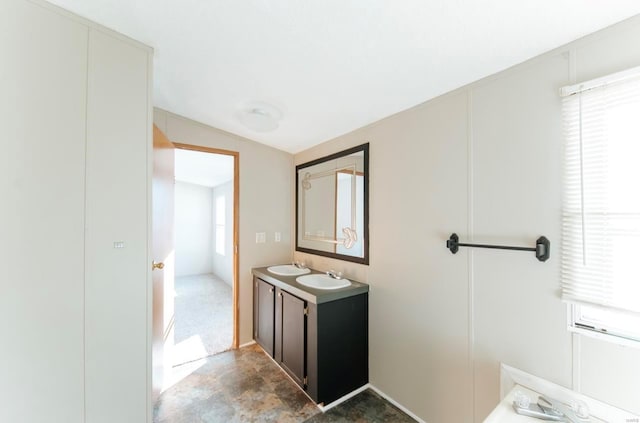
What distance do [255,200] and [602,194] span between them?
2775mm

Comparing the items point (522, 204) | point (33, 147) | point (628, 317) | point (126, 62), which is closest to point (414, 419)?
point (628, 317)

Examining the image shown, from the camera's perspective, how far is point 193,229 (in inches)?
260

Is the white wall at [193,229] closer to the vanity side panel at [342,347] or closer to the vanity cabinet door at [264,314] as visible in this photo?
the vanity cabinet door at [264,314]

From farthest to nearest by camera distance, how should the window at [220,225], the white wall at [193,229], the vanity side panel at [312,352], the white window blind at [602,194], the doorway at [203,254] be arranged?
1. the white wall at [193,229]
2. the window at [220,225]
3. the doorway at [203,254]
4. the vanity side panel at [312,352]
5. the white window blind at [602,194]

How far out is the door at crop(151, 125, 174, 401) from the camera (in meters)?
1.77

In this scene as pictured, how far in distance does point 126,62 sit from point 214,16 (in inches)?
23.7

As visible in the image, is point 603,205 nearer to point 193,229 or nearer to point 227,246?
point 227,246

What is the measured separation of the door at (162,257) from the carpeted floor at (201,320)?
0.51 m

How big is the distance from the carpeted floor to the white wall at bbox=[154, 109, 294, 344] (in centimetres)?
41

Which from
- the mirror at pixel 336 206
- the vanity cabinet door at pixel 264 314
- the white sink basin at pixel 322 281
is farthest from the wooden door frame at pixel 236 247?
the white sink basin at pixel 322 281

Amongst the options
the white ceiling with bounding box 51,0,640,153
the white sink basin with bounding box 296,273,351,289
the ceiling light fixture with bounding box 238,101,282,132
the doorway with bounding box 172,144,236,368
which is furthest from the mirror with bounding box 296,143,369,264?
the doorway with bounding box 172,144,236,368

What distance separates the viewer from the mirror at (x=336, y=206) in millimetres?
2279

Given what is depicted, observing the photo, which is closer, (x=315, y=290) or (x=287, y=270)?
(x=315, y=290)

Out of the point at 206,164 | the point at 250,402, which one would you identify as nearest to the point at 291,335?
the point at 250,402
